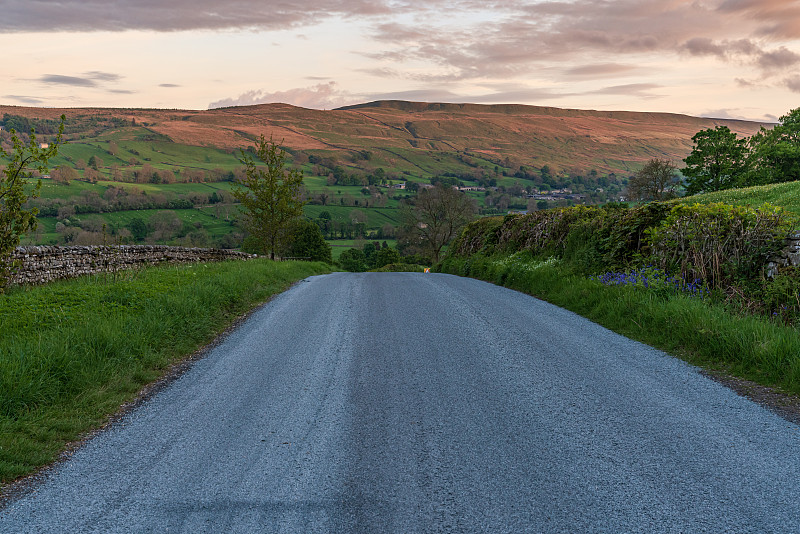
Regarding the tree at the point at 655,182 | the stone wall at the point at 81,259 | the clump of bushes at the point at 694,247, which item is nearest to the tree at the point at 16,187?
the stone wall at the point at 81,259

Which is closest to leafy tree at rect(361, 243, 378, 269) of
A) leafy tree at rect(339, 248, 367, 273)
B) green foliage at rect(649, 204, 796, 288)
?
leafy tree at rect(339, 248, 367, 273)

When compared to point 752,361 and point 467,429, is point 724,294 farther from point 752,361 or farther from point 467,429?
point 467,429

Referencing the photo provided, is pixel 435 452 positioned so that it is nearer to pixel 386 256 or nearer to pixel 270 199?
pixel 270 199

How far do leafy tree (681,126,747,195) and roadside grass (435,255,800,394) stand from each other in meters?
39.0

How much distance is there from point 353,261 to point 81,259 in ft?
215

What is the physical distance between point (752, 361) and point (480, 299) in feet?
19.1

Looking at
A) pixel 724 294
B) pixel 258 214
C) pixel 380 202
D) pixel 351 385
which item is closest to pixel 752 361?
pixel 724 294

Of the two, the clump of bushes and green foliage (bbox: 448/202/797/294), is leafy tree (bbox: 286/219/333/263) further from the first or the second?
the clump of bushes

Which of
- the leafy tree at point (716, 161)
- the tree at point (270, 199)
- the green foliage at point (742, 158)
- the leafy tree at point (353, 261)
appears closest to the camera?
the tree at point (270, 199)

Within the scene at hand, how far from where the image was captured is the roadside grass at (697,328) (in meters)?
5.64

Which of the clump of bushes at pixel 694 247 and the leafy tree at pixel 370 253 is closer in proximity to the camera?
the clump of bushes at pixel 694 247

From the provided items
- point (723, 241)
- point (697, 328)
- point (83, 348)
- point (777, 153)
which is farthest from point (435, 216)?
point (83, 348)

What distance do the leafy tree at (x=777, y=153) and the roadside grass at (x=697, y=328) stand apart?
36620 millimetres

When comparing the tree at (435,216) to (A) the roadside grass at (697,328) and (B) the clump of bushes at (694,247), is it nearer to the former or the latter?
(B) the clump of bushes at (694,247)
